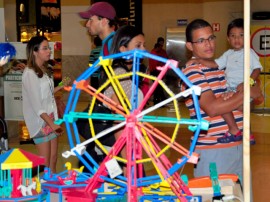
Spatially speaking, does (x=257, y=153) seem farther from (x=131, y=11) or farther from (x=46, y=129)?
(x=131, y=11)

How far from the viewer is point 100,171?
6.18ft

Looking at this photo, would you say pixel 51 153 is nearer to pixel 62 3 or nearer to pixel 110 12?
pixel 110 12

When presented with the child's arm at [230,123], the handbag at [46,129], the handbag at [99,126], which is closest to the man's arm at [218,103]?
the child's arm at [230,123]

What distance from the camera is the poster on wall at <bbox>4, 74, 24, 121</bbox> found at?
7262 millimetres

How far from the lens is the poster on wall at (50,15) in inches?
611

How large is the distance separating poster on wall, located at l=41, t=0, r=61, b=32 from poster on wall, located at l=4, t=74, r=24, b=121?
8.32 metres

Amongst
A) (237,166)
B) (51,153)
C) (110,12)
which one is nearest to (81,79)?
(237,166)

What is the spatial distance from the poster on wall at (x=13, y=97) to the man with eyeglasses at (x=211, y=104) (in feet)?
16.0

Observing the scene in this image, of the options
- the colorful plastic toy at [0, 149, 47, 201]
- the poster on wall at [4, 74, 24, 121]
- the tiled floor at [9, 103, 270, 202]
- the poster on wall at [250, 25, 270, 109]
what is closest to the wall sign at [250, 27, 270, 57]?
the poster on wall at [250, 25, 270, 109]

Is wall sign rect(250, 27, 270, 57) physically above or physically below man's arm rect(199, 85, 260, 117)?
above

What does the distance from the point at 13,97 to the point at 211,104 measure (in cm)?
527

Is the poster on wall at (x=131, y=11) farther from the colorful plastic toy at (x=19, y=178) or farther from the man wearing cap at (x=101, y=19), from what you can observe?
the colorful plastic toy at (x=19, y=178)

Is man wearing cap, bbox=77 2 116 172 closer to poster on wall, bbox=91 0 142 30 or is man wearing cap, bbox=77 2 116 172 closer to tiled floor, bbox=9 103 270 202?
tiled floor, bbox=9 103 270 202

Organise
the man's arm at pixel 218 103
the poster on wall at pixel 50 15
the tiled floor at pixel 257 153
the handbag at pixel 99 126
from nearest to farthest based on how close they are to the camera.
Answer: the man's arm at pixel 218 103, the handbag at pixel 99 126, the tiled floor at pixel 257 153, the poster on wall at pixel 50 15
